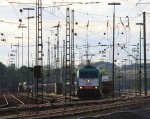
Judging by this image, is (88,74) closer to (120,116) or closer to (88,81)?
(88,81)

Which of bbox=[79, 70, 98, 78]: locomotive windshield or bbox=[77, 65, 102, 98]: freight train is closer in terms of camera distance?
bbox=[77, 65, 102, 98]: freight train

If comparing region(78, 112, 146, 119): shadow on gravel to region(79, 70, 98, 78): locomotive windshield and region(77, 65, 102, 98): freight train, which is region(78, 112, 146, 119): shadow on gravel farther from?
region(79, 70, 98, 78): locomotive windshield

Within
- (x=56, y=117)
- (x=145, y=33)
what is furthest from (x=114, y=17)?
(x=56, y=117)

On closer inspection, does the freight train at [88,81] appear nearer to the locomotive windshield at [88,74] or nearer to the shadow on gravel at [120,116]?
the locomotive windshield at [88,74]

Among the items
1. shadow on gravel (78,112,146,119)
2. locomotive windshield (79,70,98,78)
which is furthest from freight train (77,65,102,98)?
shadow on gravel (78,112,146,119)

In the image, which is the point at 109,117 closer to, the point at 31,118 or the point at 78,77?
the point at 31,118

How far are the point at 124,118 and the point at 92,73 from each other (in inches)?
1487

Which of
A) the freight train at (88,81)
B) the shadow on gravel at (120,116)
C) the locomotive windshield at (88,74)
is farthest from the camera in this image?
the locomotive windshield at (88,74)

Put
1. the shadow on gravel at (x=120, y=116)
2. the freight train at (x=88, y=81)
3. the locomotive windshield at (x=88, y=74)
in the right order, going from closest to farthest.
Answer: the shadow on gravel at (x=120, y=116) < the freight train at (x=88, y=81) < the locomotive windshield at (x=88, y=74)

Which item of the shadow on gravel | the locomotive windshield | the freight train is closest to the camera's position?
the shadow on gravel

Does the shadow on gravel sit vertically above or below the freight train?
below

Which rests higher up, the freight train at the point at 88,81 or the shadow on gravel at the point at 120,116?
the freight train at the point at 88,81

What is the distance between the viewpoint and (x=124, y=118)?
28516 millimetres

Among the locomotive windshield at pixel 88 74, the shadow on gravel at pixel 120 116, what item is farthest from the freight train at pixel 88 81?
the shadow on gravel at pixel 120 116
